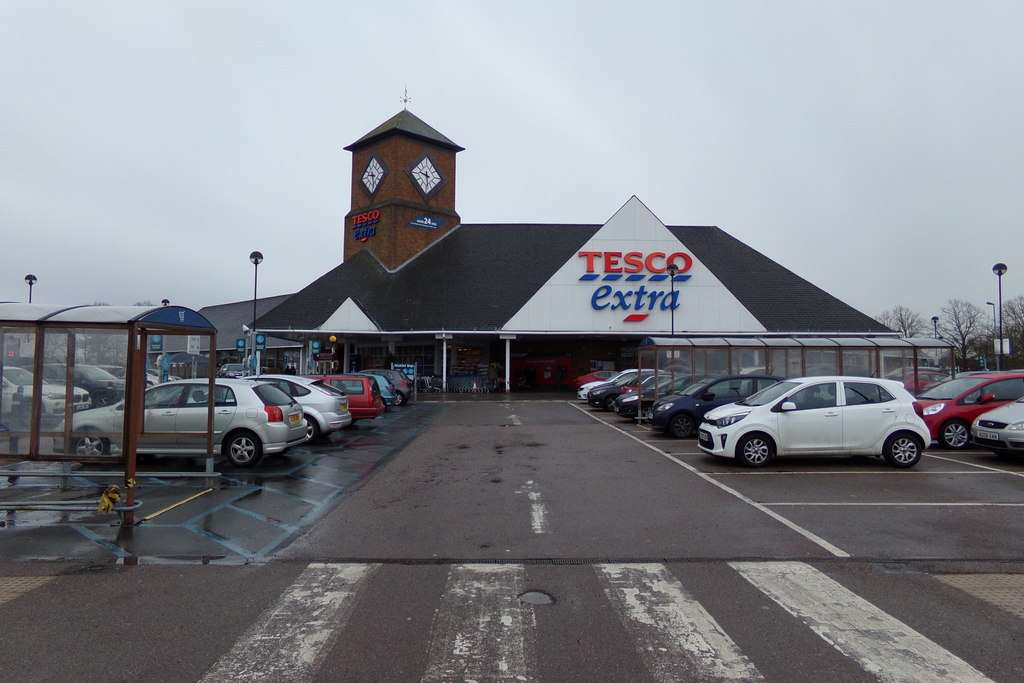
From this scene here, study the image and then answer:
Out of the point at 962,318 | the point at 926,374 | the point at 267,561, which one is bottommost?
the point at 267,561

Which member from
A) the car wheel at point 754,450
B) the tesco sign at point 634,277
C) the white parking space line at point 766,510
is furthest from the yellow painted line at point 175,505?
the tesco sign at point 634,277

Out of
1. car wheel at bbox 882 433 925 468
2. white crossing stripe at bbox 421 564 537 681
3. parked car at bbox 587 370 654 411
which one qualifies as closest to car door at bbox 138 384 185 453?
white crossing stripe at bbox 421 564 537 681

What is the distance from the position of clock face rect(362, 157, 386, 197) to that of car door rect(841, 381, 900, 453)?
1423 inches

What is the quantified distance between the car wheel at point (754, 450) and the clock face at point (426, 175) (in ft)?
115

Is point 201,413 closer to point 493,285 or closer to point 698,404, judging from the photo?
point 698,404

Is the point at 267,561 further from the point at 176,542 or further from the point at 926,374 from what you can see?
the point at 926,374

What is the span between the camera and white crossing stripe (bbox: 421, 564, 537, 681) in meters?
3.70

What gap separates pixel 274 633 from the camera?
427cm

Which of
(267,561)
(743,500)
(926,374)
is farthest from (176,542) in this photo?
(926,374)

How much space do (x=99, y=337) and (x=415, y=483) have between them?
470 cm

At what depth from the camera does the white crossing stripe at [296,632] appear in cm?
372

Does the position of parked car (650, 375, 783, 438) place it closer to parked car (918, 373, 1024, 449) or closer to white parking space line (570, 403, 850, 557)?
white parking space line (570, 403, 850, 557)

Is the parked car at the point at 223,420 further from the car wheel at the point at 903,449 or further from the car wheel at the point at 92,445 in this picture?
the car wheel at the point at 903,449

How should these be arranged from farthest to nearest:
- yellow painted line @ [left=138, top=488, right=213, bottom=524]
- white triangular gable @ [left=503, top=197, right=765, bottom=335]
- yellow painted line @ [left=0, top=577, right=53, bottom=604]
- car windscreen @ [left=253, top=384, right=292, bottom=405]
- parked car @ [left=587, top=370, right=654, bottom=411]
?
white triangular gable @ [left=503, top=197, right=765, bottom=335] → parked car @ [left=587, top=370, right=654, bottom=411] → car windscreen @ [left=253, top=384, right=292, bottom=405] → yellow painted line @ [left=138, top=488, right=213, bottom=524] → yellow painted line @ [left=0, top=577, right=53, bottom=604]
